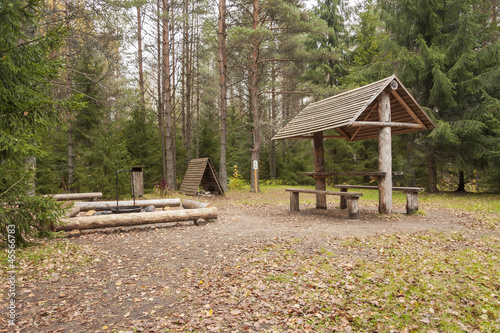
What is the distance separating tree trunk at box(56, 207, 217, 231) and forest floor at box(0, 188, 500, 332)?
0.30m

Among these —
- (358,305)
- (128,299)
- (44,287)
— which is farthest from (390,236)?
(44,287)

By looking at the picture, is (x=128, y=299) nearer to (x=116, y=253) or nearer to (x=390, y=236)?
(x=116, y=253)

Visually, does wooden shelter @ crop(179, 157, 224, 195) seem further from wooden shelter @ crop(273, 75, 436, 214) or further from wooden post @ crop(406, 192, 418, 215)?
wooden post @ crop(406, 192, 418, 215)

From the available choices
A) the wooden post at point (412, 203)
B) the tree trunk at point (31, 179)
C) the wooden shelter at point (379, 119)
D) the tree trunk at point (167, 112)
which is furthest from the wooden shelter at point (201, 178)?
the wooden post at point (412, 203)

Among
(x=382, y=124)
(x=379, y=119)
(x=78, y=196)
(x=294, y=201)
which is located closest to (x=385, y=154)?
(x=382, y=124)

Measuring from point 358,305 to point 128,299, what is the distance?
285 centimetres

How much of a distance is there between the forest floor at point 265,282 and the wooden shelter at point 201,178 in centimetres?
734

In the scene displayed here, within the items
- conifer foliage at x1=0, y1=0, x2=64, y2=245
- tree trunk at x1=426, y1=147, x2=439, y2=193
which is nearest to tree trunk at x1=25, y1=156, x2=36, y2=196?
conifer foliage at x1=0, y1=0, x2=64, y2=245

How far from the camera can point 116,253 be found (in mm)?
5609

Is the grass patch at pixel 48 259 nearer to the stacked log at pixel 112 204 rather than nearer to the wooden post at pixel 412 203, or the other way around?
the stacked log at pixel 112 204

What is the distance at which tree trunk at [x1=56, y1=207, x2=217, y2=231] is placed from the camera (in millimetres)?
6723

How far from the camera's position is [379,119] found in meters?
9.06

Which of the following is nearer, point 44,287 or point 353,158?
point 44,287

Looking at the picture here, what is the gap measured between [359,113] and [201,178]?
835 cm
